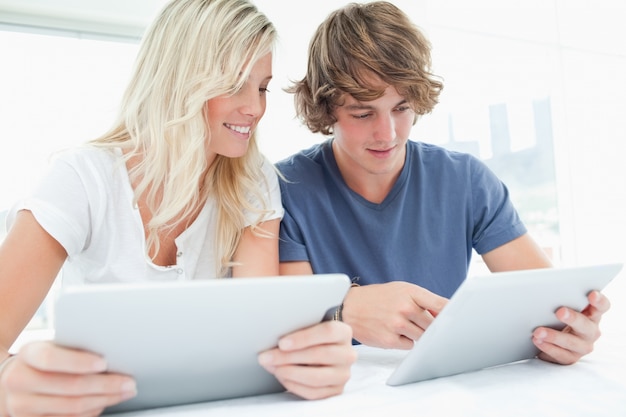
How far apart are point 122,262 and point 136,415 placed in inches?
24.2

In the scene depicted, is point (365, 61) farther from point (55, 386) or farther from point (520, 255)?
point (55, 386)

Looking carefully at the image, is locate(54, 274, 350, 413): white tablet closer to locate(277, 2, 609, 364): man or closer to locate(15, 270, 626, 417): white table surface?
locate(15, 270, 626, 417): white table surface

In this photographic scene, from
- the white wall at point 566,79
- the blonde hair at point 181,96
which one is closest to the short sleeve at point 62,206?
the blonde hair at point 181,96

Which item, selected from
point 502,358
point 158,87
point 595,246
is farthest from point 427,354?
point 595,246

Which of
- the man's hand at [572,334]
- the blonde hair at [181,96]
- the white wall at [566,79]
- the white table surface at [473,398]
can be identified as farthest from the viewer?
the white wall at [566,79]

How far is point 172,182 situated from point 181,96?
0.19 meters

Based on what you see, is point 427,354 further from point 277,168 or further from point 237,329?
point 277,168

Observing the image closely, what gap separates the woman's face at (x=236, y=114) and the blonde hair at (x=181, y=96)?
0.02 meters

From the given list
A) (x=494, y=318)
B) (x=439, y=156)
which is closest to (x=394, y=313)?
(x=494, y=318)

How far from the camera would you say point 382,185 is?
1.62m

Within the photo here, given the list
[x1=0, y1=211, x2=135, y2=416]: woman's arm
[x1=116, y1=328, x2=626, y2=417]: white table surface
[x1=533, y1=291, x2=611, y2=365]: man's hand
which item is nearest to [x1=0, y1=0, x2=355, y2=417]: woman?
[x1=0, y1=211, x2=135, y2=416]: woman's arm

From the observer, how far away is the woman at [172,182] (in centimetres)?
112

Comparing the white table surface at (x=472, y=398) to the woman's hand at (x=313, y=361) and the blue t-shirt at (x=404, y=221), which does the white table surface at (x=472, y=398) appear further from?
the blue t-shirt at (x=404, y=221)

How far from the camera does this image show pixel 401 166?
1641 millimetres
